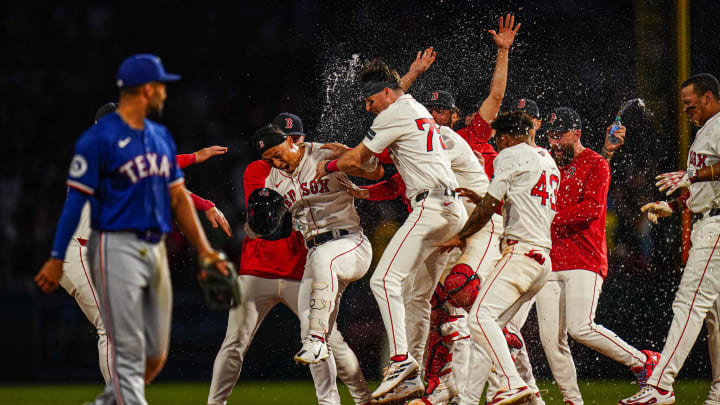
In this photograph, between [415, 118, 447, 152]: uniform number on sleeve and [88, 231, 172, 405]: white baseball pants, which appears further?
[415, 118, 447, 152]: uniform number on sleeve

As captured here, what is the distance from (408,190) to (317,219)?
Answer: 35.3 inches

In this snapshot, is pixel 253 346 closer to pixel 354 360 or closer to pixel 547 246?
pixel 354 360

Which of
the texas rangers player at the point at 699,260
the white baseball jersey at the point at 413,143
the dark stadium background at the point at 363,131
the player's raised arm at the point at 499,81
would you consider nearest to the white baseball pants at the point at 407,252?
the white baseball jersey at the point at 413,143

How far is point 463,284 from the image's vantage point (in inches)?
269

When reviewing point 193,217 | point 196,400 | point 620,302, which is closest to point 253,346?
point 196,400

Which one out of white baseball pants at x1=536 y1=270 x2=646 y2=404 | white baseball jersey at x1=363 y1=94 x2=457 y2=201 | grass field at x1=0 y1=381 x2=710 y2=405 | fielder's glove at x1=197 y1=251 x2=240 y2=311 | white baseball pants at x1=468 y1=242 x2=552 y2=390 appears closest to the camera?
fielder's glove at x1=197 y1=251 x2=240 y2=311

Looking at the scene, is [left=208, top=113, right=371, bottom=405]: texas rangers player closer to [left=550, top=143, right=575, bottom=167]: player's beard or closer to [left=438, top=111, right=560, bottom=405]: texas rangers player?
[left=438, top=111, right=560, bottom=405]: texas rangers player

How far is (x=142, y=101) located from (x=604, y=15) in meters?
9.48

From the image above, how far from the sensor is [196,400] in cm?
980

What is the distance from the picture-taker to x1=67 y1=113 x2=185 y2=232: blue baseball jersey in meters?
4.49

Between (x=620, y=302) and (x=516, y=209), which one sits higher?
(x=516, y=209)

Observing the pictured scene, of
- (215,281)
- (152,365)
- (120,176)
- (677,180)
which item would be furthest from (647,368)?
(120,176)

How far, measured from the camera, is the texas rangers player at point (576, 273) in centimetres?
731

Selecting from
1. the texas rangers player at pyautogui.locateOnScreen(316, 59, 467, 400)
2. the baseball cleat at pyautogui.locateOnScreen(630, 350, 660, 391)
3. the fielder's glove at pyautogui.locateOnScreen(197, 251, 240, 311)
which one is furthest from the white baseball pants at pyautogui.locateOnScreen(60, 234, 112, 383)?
the baseball cleat at pyautogui.locateOnScreen(630, 350, 660, 391)
